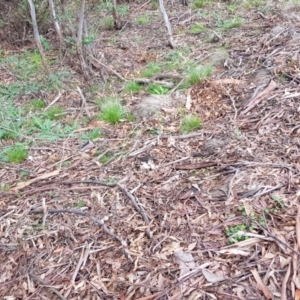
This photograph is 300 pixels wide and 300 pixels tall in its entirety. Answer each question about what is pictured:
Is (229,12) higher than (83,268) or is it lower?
lower

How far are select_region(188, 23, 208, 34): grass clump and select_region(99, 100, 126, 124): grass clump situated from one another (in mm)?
2819

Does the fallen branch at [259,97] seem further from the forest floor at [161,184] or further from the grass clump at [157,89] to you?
the grass clump at [157,89]

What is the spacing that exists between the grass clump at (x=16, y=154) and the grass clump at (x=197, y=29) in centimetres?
385

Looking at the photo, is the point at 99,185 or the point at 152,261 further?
the point at 99,185

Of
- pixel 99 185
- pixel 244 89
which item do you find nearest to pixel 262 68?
pixel 244 89

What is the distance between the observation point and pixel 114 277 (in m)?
2.15

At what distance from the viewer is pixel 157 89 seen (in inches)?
178

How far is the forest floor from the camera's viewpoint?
6.90ft

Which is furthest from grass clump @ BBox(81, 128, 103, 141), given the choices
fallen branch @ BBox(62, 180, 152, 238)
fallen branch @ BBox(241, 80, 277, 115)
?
fallen branch @ BBox(241, 80, 277, 115)

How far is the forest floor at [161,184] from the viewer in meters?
2.10

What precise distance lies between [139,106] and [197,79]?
82cm

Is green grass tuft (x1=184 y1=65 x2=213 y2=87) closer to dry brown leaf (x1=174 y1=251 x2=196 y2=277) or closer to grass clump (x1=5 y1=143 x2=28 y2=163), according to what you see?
Answer: grass clump (x1=5 y1=143 x2=28 y2=163)

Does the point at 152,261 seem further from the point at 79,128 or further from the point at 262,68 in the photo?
the point at 262,68

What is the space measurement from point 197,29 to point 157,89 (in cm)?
242
